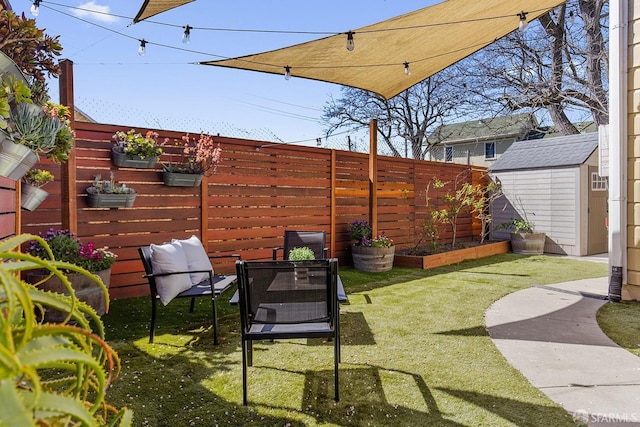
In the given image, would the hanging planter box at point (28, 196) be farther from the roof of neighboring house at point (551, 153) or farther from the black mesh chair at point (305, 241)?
the roof of neighboring house at point (551, 153)

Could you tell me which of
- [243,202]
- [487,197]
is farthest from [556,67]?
[243,202]

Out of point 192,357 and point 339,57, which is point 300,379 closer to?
point 192,357

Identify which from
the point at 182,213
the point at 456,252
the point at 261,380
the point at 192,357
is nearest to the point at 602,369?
the point at 261,380

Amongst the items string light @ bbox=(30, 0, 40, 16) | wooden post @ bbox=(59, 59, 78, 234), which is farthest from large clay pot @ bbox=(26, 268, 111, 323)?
string light @ bbox=(30, 0, 40, 16)

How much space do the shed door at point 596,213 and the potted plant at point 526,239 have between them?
0.92 m

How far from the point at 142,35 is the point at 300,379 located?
4.02m

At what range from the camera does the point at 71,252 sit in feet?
11.8

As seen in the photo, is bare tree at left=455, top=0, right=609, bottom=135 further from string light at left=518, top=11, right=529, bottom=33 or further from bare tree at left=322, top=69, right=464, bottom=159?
string light at left=518, top=11, right=529, bottom=33

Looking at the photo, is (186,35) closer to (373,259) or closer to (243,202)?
A: (243,202)

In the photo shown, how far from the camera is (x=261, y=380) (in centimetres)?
249

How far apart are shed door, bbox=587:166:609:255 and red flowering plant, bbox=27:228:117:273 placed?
9.04 m

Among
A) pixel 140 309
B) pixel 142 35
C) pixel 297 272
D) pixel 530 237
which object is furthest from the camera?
pixel 530 237

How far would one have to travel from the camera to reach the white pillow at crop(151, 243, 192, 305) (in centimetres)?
315

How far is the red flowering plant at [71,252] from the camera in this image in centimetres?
354
